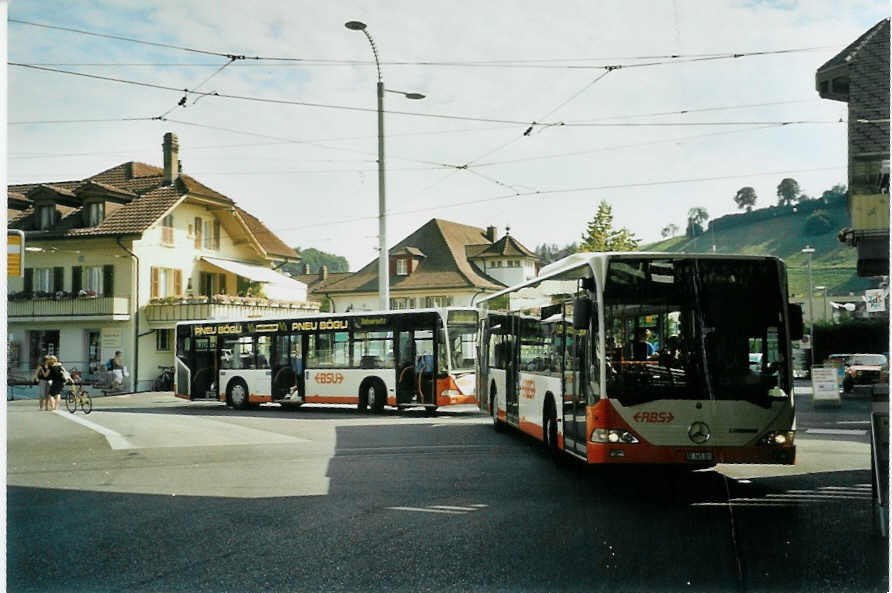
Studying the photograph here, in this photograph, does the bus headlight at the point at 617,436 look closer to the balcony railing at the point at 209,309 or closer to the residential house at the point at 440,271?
the residential house at the point at 440,271

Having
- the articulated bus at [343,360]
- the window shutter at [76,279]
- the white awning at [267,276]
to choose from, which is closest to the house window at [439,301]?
the articulated bus at [343,360]

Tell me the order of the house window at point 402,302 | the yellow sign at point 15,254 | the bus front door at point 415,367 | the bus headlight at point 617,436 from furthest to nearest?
the bus front door at point 415,367 < the house window at point 402,302 < the bus headlight at point 617,436 < the yellow sign at point 15,254

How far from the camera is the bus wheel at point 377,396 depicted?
63.0 feet

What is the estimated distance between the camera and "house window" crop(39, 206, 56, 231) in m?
8.23

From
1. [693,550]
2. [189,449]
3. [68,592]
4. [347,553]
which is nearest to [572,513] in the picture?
[693,550]

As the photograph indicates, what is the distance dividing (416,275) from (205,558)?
27.9 feet

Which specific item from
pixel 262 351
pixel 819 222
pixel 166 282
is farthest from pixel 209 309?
pixel 262 351

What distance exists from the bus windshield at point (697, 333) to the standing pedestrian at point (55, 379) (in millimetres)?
4974

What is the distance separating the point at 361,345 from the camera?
→ 19.2 m

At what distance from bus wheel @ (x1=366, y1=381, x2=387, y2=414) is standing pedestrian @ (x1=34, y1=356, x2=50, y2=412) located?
10.8 meters

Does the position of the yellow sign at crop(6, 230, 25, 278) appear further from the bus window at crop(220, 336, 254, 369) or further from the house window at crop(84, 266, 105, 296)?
the bus window at crop(220, 336, 254, 369)

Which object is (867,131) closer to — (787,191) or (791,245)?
(787,191)

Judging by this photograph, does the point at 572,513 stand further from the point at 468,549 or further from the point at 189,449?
the point at 189,449

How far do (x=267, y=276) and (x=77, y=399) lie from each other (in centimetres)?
263
